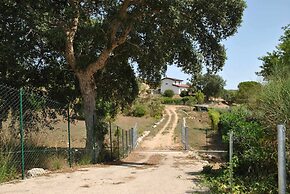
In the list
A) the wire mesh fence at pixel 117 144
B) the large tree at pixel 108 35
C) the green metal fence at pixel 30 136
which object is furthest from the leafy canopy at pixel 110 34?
the wire mesh fence at pixel 117 144

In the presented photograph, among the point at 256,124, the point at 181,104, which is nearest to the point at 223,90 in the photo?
the point at 181,104

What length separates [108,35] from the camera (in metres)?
18.3

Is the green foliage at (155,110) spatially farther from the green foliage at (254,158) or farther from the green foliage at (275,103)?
the green foliage at (275,103)

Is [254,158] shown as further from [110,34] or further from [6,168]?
[110,34]

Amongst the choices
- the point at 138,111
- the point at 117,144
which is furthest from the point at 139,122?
the point at 117,144

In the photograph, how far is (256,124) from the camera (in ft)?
31.4

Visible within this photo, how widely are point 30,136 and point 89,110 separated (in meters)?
5.79

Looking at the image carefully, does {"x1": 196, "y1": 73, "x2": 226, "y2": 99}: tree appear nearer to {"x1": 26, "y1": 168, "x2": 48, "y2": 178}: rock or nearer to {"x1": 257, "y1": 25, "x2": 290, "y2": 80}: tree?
{"x1": 257, "y1": 25, "x2": 290, "y2": 80}: tree

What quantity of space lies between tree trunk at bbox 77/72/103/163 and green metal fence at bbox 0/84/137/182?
1292mm

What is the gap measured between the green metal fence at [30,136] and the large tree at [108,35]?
2.47 metres

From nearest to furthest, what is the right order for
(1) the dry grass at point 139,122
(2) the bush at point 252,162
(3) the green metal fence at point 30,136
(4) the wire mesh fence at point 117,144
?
(2) the bush at point 252,162, (3) the green metal fence at point 30,136, (4) the wire mesh fence at point 117,144, (1) the dry grass at point 139,122

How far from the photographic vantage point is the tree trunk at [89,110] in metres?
18.6

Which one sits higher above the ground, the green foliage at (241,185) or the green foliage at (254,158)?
the green foliage at (254,158)

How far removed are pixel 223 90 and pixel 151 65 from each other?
2900 inches
